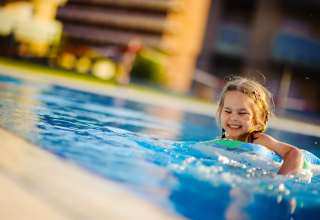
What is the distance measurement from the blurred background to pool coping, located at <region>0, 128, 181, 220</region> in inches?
810

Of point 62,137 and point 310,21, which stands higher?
point 310,21

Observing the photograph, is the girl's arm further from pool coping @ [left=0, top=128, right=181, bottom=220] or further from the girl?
pool coping @ [left=0, top=128, right=181, bottom=220]

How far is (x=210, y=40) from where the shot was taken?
98.6 ft

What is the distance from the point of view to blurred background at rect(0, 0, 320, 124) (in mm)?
25250

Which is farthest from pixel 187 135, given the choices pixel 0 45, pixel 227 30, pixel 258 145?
pixel 227 30

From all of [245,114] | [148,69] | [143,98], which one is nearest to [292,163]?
[245,114]

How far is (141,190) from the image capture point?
2760 millimetres

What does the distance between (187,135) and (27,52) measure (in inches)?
706

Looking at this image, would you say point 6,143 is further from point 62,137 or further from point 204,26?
point 204,26

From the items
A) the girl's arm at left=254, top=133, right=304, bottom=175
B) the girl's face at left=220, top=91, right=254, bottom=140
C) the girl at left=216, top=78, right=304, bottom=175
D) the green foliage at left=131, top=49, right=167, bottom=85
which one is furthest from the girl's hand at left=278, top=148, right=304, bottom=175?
the green foliage at left=131, top=49, right=167, bottom=85

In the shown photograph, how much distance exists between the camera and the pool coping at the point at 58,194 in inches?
81.6

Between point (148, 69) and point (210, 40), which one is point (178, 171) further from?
point (210, 40)

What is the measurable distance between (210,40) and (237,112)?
26.1 metres

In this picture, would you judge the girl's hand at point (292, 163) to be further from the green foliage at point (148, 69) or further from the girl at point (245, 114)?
the green foliage at point (148, 69)
